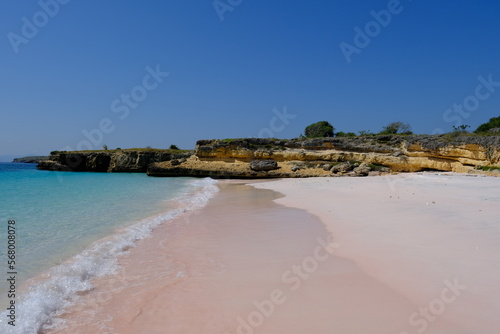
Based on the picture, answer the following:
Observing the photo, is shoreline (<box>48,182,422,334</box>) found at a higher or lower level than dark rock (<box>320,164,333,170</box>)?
lower

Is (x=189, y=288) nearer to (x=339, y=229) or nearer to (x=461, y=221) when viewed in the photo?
(x=339, y=229)

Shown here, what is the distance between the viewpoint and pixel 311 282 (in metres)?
3.43

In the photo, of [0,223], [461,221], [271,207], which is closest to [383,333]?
[461,221]

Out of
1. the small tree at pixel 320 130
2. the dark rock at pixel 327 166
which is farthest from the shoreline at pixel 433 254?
the small tree at pixel 320 130

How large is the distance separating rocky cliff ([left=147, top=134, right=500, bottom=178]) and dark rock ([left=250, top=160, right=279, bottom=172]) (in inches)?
4.0

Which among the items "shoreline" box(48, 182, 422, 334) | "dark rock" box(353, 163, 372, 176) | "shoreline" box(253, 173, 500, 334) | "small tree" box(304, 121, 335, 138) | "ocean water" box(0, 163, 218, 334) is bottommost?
"ocean water" box(0, 163, 218, 334)

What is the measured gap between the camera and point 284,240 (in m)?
5.36

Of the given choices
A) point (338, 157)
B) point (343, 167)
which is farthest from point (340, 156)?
point (343, 167)

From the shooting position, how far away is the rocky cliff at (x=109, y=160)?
139 feet

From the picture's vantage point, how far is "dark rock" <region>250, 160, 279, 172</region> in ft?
90.3

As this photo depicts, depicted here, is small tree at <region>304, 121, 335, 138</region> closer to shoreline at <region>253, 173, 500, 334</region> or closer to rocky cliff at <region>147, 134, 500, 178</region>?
rocky cliff at <region>147, 134, 500, 178</region>

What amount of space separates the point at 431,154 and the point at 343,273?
85.0 ft

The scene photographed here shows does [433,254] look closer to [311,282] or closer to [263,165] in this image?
[311,282]

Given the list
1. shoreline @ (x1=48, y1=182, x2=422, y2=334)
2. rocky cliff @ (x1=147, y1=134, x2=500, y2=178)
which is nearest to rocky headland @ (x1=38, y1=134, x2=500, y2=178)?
rocky cliff @ (x1=147, y1=134, x2=500, y2=178)
